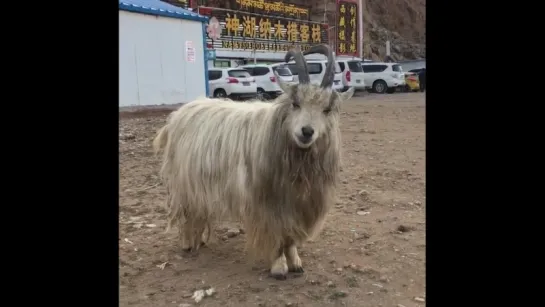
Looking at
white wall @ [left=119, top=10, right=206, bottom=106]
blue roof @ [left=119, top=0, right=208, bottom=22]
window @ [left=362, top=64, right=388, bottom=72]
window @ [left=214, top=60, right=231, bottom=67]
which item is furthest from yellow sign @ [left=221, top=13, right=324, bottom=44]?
white wall @ [left=119, top=10, right=206, bottom=106]

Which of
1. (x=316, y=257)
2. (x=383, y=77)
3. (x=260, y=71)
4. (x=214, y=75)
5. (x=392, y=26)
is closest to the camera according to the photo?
(x=316, y=257)

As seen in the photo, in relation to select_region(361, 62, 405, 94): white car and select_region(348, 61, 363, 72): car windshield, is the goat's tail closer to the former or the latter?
select_region(348, 61, 363, 72): car windshield

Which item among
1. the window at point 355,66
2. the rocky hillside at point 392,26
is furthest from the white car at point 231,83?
the rocky hillside at point 392,26

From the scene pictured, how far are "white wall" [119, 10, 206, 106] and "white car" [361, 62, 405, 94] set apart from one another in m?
15.1

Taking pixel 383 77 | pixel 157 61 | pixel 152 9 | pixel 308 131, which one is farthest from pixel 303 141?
pixel 383 77

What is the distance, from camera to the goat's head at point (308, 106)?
139 inches

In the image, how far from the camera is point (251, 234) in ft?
13.2

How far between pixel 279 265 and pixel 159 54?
1096 centimetres

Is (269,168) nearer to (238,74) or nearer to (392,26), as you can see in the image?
(238,74)

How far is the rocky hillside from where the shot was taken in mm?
45656

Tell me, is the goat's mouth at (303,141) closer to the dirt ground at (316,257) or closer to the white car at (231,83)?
the dirt ground at (316,257)

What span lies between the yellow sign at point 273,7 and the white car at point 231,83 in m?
12.2

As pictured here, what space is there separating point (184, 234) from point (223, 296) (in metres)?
1.09

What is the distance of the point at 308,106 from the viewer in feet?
11.9
